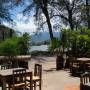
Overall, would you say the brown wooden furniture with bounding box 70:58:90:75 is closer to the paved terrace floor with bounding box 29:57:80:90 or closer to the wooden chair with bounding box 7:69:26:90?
the paved terrace floor with bounding box 29:57:80:90

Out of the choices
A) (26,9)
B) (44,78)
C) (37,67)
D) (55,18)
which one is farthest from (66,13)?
(37,67)

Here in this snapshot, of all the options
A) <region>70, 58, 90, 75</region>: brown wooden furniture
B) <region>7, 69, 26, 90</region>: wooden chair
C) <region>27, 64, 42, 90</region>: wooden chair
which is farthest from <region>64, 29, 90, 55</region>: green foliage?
<region>7, 69, 26, 90</region>: wooden chair

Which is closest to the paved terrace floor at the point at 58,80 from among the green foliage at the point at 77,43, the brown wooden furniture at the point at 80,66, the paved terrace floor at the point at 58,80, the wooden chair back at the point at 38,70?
the paved terrace floor at the point at 58,80

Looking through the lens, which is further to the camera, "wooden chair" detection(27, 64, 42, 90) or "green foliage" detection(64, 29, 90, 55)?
"green foliage" detection(64, 29, 90, 55)

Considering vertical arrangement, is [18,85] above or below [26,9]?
below

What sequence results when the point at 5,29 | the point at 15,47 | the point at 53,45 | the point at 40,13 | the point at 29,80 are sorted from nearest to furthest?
1. the point at 29,80
2. the point at 15,47
3. the point at 53,45
4. the point at 5,29
5. the point at 40,13

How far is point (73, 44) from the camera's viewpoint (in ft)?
59.0

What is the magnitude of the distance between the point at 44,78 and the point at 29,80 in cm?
387

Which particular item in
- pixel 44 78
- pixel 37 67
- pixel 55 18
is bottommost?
pixel 44 78

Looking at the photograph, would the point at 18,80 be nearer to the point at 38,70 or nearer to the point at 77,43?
the point at 38,70

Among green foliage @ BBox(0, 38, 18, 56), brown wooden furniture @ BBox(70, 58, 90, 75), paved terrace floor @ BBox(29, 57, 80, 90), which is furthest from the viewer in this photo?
green foliage @ BBox(0, 38, 18, 56)

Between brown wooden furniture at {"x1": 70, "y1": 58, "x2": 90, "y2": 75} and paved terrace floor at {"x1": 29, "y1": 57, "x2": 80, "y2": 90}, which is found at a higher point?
brown wooden furniture at {"x1": 70, "y1": 58, "x2": 90, "y2": 75}

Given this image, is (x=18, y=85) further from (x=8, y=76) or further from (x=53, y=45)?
(x=53, y=45)

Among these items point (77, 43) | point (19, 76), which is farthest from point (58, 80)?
point (77, 43)
